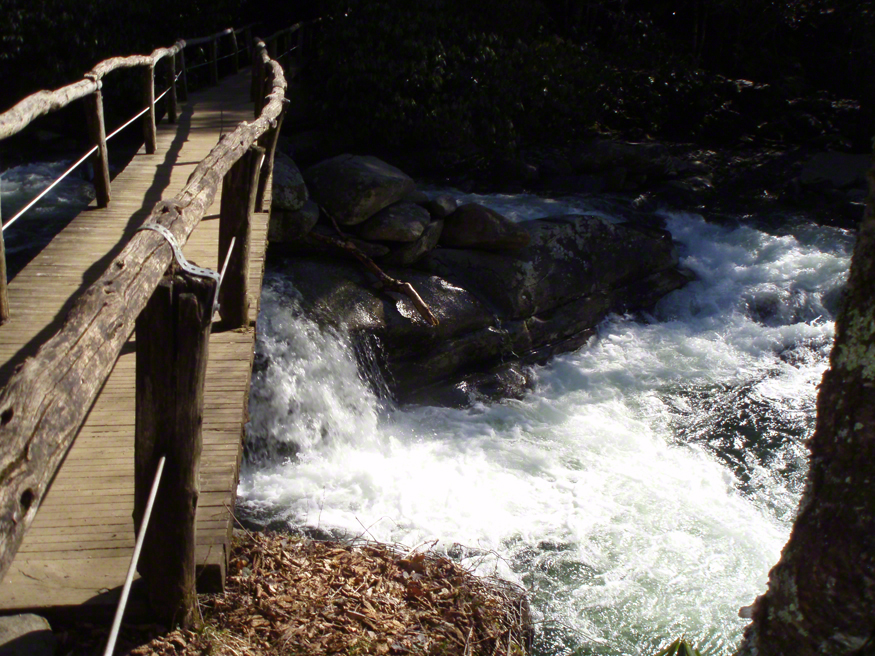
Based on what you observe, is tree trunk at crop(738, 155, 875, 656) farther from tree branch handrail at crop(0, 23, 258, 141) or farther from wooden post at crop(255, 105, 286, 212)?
wooden post at crop(255, 105, 286, 212)

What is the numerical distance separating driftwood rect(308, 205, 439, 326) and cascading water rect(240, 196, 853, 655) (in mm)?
751

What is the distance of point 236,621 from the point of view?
3.19 metres

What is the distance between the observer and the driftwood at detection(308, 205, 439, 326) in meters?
7.38

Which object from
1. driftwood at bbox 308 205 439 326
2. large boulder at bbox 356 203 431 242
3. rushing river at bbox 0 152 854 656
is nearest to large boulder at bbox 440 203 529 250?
large boulder at bbox 356 203 431 242

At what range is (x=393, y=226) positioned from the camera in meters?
7.88

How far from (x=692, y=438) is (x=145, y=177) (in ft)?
17.9

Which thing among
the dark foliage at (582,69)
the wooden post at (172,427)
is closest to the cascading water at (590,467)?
the wooden post at (172,427)

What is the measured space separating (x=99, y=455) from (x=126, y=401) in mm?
427

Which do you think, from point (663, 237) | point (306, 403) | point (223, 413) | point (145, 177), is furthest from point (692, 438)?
point (145, 177)

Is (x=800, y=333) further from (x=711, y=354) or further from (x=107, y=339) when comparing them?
(x=107, y=339)

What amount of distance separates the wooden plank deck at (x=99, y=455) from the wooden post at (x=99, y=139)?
0.18 metres

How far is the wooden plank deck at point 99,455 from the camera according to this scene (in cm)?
256

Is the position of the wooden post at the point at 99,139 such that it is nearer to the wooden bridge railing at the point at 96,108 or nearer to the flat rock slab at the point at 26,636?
the wooden bridge railing at the point at 96,108

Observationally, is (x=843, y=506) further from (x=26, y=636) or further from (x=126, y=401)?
(x=126, y=401)
